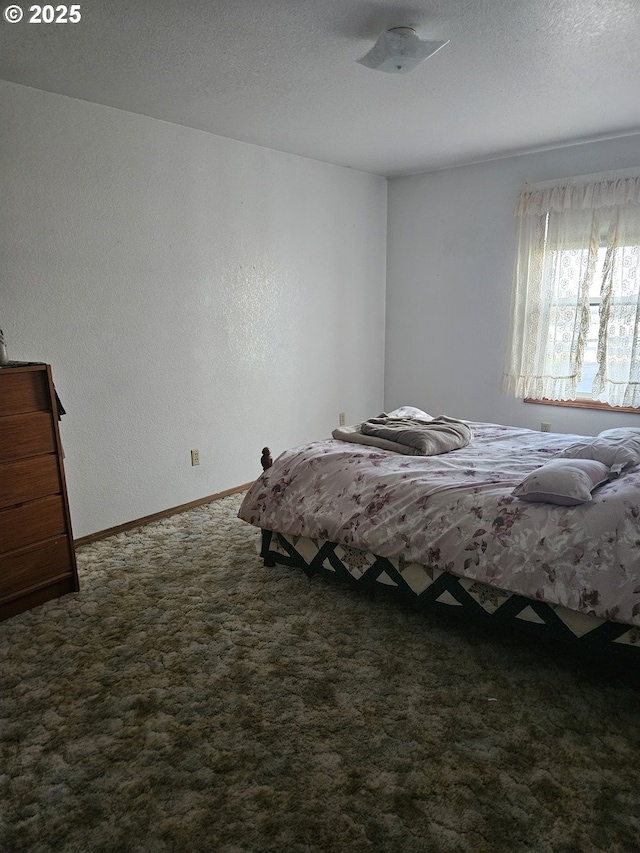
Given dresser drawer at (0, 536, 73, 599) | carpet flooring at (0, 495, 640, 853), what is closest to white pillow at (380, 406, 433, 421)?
carpet flooring at (0, 495, 640, 853)

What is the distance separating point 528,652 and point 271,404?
2735 mm

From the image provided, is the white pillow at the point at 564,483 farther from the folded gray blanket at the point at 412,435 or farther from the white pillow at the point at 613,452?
the folded gray blanket at the point at 412,435

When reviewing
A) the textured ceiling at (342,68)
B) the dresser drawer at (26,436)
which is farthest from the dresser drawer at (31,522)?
the textured ceiling at (342,68)

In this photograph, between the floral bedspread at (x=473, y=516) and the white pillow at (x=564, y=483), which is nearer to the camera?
the floral bedspread at (x=473, y=516)

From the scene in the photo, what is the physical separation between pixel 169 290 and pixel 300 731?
2.75m

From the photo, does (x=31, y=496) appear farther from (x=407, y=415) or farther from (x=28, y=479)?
(x=407, y=415)

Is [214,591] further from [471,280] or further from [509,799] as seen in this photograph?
[471,280]

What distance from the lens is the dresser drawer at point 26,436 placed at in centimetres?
254

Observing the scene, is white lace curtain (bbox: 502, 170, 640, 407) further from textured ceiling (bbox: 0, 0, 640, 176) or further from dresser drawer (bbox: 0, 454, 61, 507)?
dresser drawer (bbox: 0, 454, 61, 507)

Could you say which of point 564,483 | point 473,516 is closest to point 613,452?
point 564,483

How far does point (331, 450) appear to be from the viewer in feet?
9.88

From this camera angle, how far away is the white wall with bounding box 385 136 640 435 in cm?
446

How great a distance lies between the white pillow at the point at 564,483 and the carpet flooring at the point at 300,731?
0.62 metres

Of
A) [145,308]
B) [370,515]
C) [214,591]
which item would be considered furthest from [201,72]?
[214,591]
